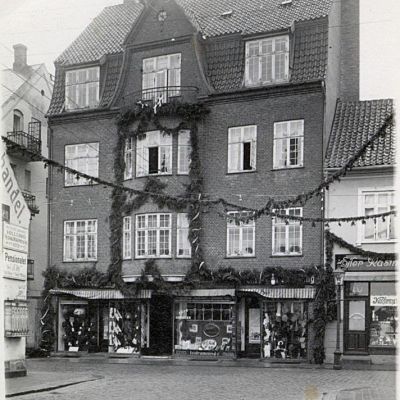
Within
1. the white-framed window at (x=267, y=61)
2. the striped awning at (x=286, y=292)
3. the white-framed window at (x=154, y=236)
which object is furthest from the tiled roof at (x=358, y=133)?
the white-framed window at (x=154, y=236)

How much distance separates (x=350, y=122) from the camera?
2244 centimetres

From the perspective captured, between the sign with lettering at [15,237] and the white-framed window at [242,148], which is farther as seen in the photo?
the white-framed window at [242,148]

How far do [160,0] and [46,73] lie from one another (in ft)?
16.0

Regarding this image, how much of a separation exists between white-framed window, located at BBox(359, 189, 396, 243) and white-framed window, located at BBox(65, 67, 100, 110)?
34.9ft

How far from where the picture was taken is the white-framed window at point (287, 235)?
22.8 m

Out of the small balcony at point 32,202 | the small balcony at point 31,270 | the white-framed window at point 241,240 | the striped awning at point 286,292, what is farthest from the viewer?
the small balcony at point 31,270

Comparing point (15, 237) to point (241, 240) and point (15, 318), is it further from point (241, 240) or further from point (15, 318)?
point (241, 240)

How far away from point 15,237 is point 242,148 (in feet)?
38.4

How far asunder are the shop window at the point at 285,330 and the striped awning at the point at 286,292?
39 centimetres

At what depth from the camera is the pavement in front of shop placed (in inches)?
557

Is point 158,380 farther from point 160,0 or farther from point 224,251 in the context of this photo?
point 160,0

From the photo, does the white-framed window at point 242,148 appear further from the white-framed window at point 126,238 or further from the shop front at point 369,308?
the shop front at point 369,308

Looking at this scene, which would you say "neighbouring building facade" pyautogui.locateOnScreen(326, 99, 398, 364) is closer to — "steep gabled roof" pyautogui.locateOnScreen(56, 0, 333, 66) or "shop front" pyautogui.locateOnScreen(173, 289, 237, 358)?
"shop front" pyautogui.locateOnScreen(173, 289, 237, 358)

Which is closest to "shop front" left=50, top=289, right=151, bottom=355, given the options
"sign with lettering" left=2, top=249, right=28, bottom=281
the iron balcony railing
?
the iron balcony railing
